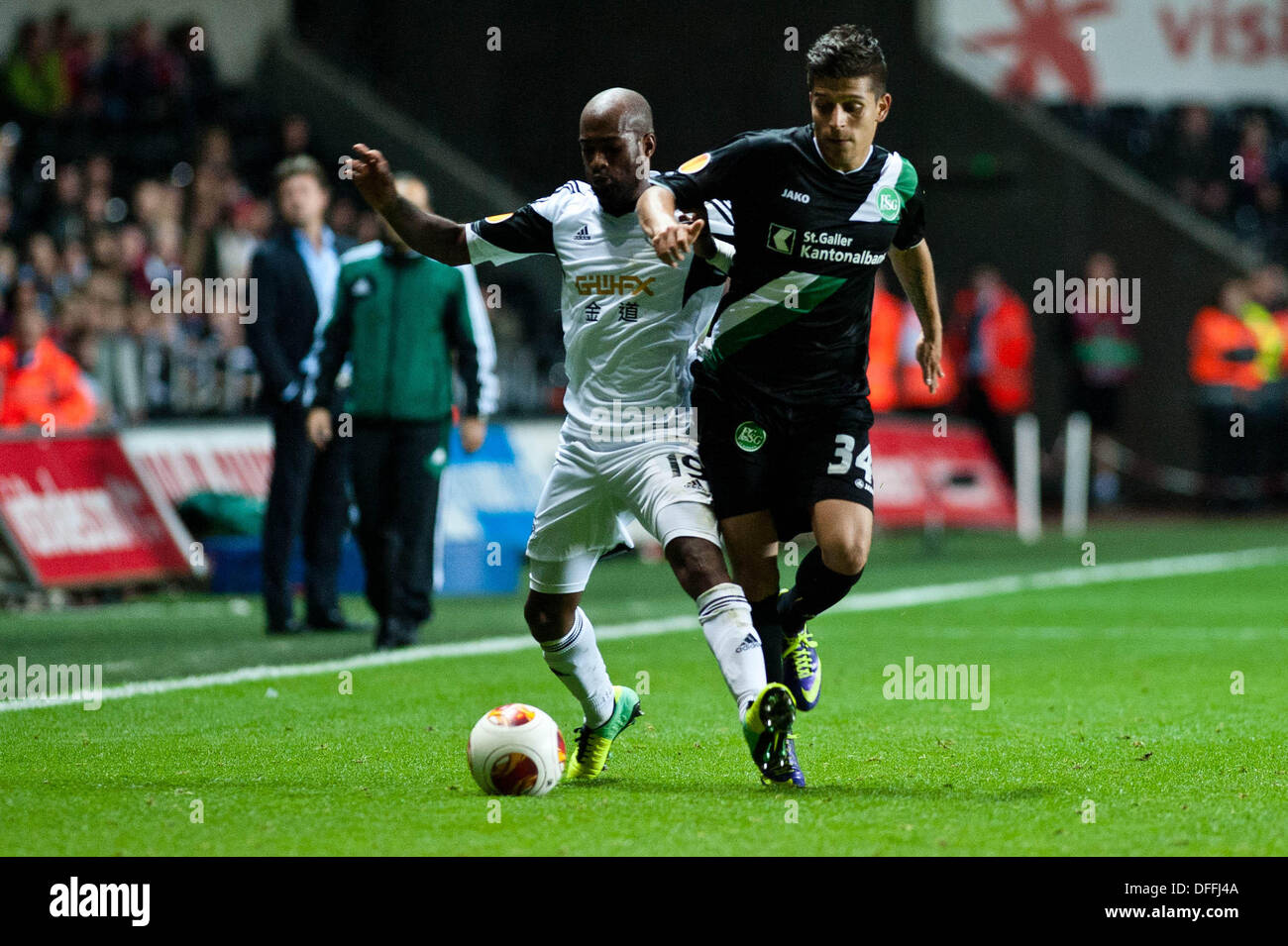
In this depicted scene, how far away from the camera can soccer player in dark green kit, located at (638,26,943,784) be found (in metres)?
6.42

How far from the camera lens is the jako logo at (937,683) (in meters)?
8.63

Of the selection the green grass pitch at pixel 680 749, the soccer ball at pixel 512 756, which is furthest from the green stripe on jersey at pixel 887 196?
the soccer ball at pixel 512 756

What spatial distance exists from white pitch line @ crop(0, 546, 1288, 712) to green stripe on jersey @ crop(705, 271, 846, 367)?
340 cm

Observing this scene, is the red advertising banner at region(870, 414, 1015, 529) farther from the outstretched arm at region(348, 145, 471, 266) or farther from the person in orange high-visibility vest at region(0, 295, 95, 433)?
the outstretched arm at region(348, 145, 471, 266)

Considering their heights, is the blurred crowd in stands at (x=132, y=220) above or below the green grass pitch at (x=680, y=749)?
above

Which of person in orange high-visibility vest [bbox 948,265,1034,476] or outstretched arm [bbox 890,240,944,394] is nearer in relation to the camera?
outstretched arm [bbox 890,240,944,394]

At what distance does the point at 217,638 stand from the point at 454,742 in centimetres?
399

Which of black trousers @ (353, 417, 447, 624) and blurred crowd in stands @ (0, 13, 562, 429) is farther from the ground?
blurred crowd in stands @ (0, 13, 562, 429)

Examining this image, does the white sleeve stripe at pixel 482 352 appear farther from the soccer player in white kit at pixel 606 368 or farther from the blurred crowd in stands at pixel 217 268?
the blurred crowd in stands at pixel 217 268
